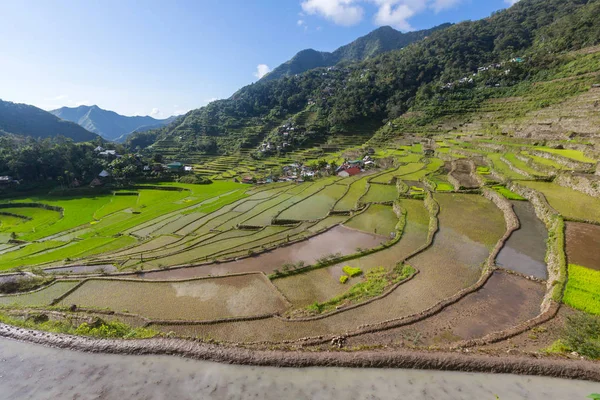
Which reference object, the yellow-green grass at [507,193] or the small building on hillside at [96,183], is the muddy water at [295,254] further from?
the small building on hillside at [96,183]

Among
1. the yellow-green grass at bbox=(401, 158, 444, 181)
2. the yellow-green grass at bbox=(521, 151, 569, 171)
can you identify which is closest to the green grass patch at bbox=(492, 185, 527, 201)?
the yellow-green grass at bbox=(521, 151, 569, 171)

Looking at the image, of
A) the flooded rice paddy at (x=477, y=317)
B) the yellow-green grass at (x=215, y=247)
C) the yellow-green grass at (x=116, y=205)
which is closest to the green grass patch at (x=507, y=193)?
the flooded rice paddy at (x=477, y=317)

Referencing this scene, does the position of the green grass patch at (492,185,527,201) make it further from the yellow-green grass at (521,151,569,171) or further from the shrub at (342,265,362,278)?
the shrub at (342,265,362,278)

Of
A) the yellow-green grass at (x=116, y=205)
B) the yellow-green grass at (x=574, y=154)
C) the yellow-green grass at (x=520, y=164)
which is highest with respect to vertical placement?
the yellow-green grass at (x=574, y=154)

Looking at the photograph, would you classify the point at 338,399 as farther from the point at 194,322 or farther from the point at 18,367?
the point at 18,367

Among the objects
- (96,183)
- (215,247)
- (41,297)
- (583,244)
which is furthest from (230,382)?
(96,183)

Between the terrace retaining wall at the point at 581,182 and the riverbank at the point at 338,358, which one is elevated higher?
the terrace retaining wall at the point at 581,182

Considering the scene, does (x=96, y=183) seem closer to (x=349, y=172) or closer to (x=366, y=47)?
(x=349, y=172)

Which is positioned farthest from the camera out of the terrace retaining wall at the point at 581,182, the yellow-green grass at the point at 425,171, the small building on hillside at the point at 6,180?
the small building on hillside at the point at 6,180
